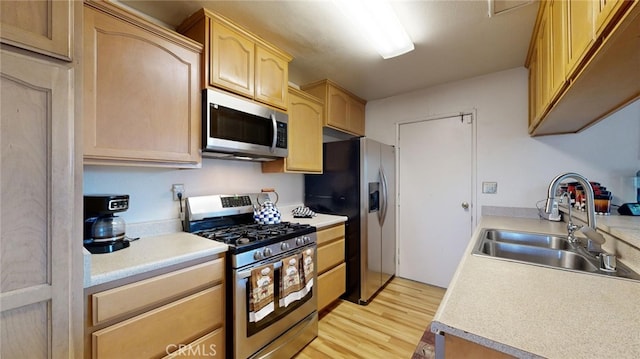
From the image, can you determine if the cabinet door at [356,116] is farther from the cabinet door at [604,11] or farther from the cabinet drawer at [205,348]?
the cabinet drawer at [205,348]

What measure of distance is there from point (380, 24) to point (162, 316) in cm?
Result: 213

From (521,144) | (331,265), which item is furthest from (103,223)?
(521,144)

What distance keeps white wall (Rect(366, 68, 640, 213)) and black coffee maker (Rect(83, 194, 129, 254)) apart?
9.58ft

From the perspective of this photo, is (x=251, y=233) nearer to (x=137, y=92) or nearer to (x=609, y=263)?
(x=137, y=92)

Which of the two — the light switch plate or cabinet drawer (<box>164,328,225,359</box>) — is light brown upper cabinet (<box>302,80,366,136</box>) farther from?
cabinet drawer (<box>164,328,225,359</box>)

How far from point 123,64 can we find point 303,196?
6.49 feet

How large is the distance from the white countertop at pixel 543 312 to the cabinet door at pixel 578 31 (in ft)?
2.78

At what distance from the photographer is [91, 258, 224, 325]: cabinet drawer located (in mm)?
963

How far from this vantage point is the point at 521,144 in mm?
2352

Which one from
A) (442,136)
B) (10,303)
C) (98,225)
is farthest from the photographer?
(442,136)

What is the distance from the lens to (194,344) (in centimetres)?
123

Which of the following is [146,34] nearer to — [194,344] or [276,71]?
[276,71]

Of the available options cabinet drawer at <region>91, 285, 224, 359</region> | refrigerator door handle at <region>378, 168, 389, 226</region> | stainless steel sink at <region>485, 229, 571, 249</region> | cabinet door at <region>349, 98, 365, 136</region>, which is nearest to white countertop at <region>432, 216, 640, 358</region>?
stainless steel sink at <region>485, 229, 571, 249</region>

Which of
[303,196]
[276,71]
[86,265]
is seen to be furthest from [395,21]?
[86,265]
